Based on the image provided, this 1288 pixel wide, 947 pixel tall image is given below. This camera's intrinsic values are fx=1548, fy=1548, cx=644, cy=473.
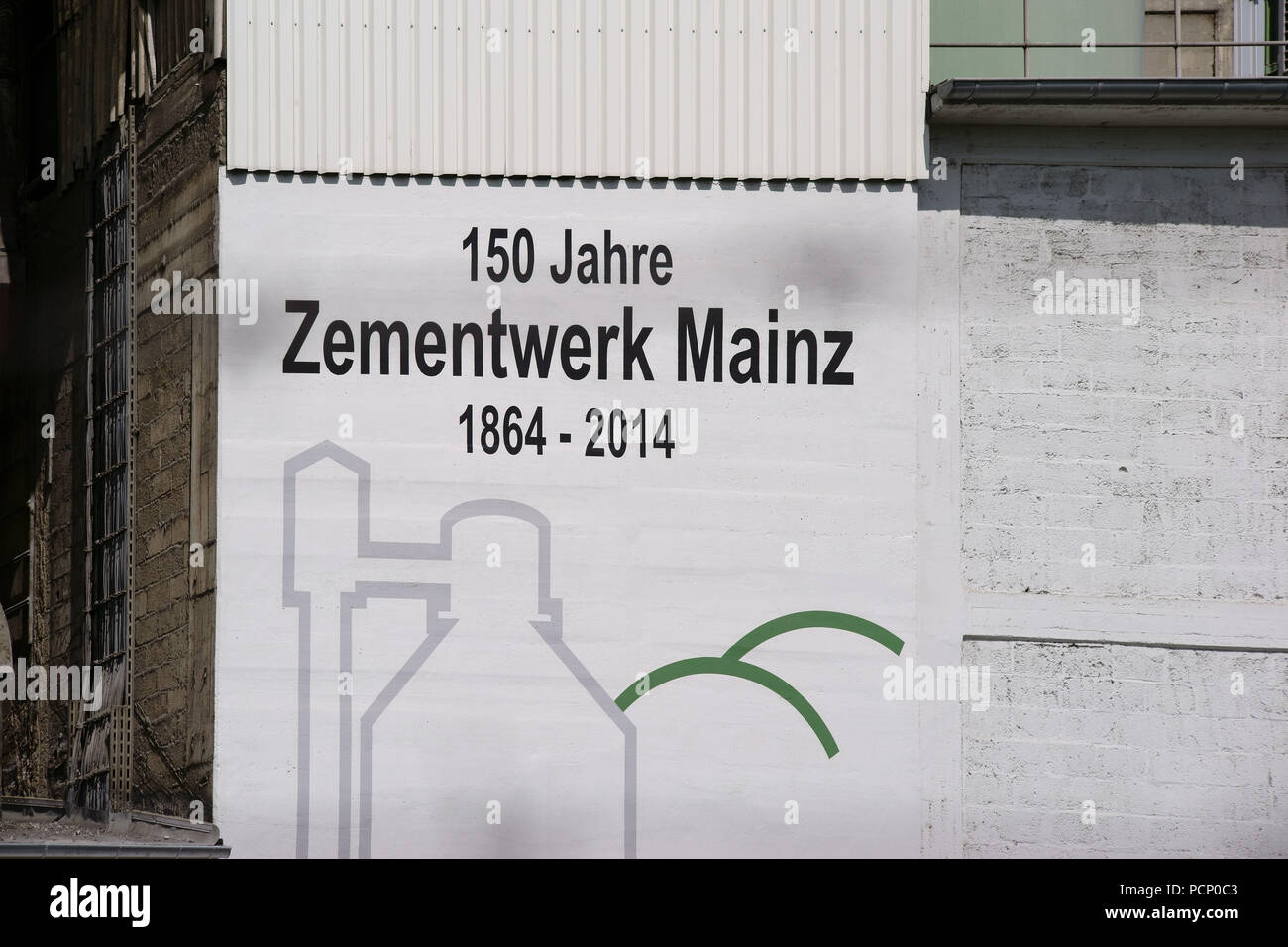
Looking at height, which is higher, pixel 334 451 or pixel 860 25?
pixel 860 25

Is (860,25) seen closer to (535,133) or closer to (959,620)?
(535,133)

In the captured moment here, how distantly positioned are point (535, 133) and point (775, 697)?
3833 mm

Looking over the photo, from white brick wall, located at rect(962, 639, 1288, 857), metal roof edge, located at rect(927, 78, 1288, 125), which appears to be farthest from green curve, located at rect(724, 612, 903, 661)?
metal roof edge, located at rect(927, 78, 1288, 125)

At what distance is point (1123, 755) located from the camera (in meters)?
9.61

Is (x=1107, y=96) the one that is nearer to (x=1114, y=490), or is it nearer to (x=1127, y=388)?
(x=1127, y=388)

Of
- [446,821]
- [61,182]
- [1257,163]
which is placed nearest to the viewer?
[446,821]

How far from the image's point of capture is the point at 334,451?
958 centimetres

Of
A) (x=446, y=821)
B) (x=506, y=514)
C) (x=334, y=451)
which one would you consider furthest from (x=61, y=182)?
(x=446, y=821)

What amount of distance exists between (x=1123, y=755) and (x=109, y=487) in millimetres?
7181

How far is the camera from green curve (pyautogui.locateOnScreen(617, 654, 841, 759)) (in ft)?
31.3

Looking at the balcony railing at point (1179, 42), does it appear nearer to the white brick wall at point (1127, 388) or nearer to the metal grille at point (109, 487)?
the white brick wall at point (1127, 388)

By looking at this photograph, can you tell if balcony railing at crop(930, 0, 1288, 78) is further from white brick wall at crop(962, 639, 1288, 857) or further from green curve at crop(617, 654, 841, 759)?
green curve at crop(617, 654, 841, 759)

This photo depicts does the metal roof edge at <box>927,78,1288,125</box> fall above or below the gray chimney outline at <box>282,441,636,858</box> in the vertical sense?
above

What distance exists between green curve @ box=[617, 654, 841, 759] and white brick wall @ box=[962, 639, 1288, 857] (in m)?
0.90
